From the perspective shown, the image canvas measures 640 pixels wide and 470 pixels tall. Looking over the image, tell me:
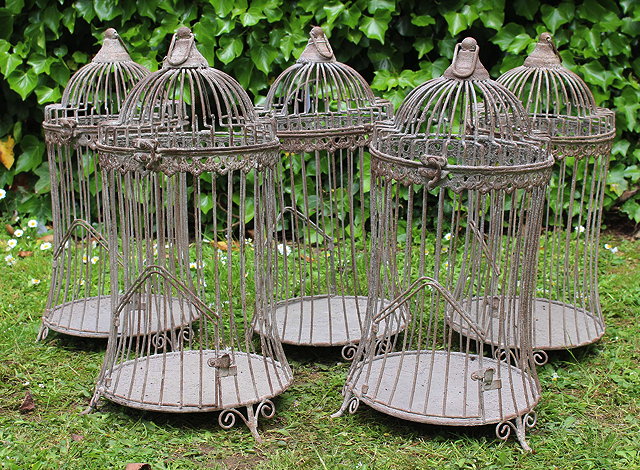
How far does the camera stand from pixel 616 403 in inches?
151

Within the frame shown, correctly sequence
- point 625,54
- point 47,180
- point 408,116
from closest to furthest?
point 408,116
point 625,54
point 47,180

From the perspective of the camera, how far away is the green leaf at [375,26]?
228 inches

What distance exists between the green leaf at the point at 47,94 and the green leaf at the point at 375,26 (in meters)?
2.30

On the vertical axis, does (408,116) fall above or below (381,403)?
above

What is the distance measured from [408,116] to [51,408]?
209 cm

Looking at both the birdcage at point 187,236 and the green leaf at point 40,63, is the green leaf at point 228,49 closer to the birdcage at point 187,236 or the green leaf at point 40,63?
the green leaf at point 40,63

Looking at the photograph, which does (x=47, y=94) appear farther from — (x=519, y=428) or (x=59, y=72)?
(x=519, y=428)

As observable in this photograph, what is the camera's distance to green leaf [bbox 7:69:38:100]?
6.02 meters

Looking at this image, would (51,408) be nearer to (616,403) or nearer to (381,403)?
(381,403)

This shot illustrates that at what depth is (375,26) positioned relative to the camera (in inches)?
229

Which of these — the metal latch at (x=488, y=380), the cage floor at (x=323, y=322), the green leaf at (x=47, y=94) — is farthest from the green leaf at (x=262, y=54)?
the metal latch at (x=488, y=380)

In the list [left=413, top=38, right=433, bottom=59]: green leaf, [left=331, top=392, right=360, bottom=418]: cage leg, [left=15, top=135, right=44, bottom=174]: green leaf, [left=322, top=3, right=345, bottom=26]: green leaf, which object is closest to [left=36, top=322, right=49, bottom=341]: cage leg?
[left=331, top=392, right=360, bottom=418]: cage leg

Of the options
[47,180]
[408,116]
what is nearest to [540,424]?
[408,116]

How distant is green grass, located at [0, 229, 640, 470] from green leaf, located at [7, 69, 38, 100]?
2.32m
